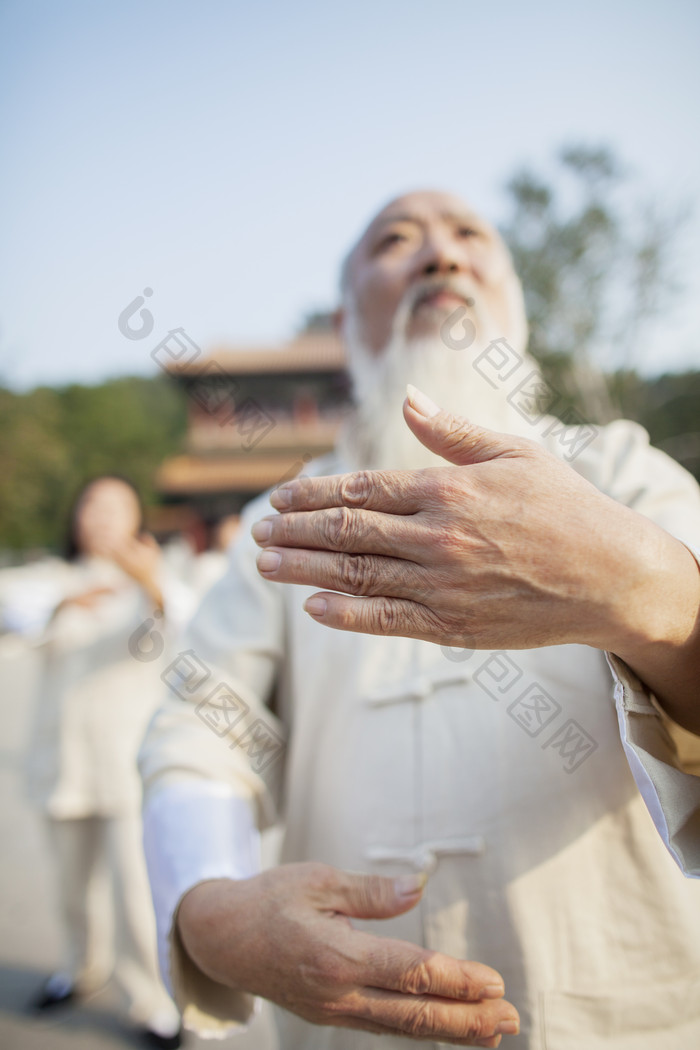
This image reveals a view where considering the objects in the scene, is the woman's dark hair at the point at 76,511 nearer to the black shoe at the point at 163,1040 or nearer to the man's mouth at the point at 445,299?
the black shoe at the point at 163,1040

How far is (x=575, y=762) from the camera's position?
106cm

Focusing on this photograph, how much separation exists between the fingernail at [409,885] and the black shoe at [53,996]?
2814 mm

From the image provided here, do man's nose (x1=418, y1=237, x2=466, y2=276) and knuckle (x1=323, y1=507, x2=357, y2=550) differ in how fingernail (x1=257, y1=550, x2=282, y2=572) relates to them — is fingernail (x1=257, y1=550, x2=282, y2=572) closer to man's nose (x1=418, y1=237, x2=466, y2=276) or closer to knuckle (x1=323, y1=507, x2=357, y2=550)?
knuckle (x1=323, y1=507, x2=357, y2=550)

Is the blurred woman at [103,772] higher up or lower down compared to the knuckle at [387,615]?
lower down

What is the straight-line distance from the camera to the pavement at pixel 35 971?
8.61ft

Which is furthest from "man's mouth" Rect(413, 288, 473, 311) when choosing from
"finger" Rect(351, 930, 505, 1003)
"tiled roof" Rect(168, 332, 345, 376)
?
"tiled roof" Rect(168, 332, 345, 376)

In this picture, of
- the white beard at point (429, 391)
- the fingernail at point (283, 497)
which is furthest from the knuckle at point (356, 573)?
the white beard at point (429, 391)

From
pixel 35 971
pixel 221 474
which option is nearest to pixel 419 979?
pixel 35 971

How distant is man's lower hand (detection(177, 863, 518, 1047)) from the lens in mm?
840

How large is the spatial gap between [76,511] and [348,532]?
3207mm

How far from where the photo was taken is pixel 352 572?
755mm

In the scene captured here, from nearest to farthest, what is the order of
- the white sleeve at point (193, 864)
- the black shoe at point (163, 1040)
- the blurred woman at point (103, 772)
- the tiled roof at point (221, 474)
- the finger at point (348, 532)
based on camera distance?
the finger at point (348, 532), the white sleeve at point (193, 864), the black shoe at point (163, 1040), the blurred woman at point (103, 772), the tiled roof at point (221, 474)

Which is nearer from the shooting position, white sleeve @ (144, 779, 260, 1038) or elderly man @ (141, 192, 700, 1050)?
elderly man @ (141, 192, 700, 1050)

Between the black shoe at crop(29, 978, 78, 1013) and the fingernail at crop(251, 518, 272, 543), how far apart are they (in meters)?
3.06
